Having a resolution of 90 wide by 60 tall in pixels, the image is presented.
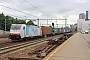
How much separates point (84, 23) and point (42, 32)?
93.3 m

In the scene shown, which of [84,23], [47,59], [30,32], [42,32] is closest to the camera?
[47,59]

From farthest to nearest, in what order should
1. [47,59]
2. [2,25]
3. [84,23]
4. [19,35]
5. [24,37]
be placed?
[84,23]
[2,25]
[24,37]
[19,35]
[47,59]

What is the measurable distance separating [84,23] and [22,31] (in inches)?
4400

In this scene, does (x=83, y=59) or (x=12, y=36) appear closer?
(x=83, y=59)

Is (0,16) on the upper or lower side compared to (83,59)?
upper

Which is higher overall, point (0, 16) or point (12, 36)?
point (0, 16)

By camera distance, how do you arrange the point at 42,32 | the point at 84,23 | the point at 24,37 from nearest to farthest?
the point at 24,37 < the point at 42,32 < the point at 84,23

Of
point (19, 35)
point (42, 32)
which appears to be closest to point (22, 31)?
point (19, 35)

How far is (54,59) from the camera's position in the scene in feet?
35.8

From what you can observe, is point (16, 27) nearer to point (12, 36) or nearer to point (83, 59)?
point (12, 36)

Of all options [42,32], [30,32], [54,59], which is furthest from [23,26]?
[54,59]

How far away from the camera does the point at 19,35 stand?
32.7 metres

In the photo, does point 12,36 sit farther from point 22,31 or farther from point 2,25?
point 2,25

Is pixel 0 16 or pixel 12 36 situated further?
pixel 0 16
